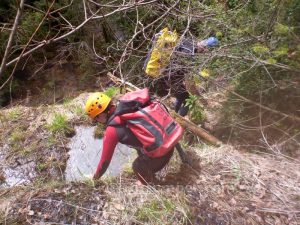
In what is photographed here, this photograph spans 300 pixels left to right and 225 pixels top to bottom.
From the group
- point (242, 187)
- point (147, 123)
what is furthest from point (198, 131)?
point (147, 123)

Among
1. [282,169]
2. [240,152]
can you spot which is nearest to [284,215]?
[282,169]

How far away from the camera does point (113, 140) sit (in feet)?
13.6

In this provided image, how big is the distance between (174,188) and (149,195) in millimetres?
368

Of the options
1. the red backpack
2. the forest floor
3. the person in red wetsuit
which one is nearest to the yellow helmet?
the person in red wetsuit

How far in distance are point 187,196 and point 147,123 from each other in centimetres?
118

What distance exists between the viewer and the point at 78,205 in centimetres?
443

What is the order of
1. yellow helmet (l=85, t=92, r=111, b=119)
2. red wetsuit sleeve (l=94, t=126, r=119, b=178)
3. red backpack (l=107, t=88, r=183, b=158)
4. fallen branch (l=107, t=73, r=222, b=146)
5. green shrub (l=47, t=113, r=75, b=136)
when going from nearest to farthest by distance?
1. red backpack (l=107, t=88, r=183, b=158)
2. red wetsuit sleeve (l=94, t=126, r=119, b=178)
3. yellow helmet (l=85, t=92, r=111, b=119)
4. fallen branch (l=107, t=73, r=222, b=146)
5. green shrub (l=47, t=113, r=75, b=136)

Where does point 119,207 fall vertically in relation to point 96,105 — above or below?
below

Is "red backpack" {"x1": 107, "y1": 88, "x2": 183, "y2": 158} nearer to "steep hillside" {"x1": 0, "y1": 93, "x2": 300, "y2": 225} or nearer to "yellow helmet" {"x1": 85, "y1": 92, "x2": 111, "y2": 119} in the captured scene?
"yellow helmet" {"x1": 85, "y1": 92, "x2": 111, "y2": 119}

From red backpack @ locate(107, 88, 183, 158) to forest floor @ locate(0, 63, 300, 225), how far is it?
0.72 metres

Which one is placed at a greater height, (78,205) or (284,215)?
(78,205)

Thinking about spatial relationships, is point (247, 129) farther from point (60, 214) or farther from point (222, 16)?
point (60, 214)

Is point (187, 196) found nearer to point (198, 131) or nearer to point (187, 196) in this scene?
point (187, 196)

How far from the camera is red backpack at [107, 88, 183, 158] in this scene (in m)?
3.99
